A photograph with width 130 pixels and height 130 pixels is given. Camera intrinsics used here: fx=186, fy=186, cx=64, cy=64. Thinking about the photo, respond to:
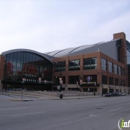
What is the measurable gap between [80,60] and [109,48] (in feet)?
91.1

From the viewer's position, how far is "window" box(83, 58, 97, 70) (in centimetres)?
7725

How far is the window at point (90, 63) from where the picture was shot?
253 ft

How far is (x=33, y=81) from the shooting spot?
78.0 metres

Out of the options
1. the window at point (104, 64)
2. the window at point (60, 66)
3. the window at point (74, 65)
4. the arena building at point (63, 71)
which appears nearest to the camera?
the arena building at point (63, 71)

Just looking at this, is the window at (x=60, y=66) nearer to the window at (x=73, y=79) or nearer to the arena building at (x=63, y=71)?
the arena building at (x=63, y=71)

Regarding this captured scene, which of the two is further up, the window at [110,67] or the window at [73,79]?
the window at [110,67]

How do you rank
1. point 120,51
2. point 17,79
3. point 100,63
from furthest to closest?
point 120,51 → point 100,63 → point 17,79

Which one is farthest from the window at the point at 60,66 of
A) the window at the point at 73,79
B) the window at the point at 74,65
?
the window at the point at 73,79

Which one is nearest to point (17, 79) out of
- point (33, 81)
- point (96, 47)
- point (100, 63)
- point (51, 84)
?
point (33, 81)

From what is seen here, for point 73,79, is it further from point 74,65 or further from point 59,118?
point 59,118

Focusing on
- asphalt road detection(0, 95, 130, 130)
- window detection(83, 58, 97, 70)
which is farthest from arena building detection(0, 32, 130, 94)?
asphalt road detection(0, 95, 130, 130)

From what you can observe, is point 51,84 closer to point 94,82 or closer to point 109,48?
point 94,82

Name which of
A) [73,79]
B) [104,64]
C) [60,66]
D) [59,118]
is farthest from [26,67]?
[59,118]

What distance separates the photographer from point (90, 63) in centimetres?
7844
